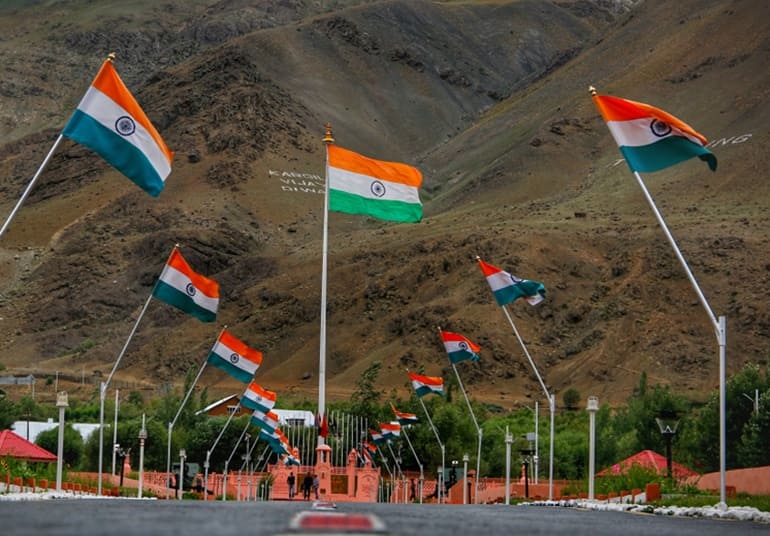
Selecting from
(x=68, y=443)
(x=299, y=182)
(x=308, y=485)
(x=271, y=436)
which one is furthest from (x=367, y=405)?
(x=299, y=182)

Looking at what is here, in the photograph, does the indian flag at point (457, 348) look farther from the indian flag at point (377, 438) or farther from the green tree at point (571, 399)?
the green tree at point (571, 399)

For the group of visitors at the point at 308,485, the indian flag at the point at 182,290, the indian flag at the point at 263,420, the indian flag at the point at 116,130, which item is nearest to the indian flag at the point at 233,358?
the group of visitors at the point at 308,485

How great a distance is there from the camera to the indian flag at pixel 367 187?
144ft

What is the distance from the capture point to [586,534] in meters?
17.8

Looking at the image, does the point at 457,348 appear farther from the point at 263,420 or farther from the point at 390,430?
the point at 390,430

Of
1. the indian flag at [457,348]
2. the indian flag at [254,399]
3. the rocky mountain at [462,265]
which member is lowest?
the indian flag at [254,399]

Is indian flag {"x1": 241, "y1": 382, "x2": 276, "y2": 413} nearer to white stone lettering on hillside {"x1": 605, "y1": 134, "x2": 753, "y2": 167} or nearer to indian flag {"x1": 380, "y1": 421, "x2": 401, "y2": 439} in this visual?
indian flag {"x1": 380, "y1": 421, "x2": 401, "y2": 439}

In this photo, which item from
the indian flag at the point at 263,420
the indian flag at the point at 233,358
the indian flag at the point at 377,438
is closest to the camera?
the indian flag at the point at 233,358

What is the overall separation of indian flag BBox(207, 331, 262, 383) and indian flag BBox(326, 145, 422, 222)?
945cm

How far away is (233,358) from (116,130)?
21940mm

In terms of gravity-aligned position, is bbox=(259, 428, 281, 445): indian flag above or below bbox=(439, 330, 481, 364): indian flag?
below

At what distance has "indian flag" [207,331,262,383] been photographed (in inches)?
2040

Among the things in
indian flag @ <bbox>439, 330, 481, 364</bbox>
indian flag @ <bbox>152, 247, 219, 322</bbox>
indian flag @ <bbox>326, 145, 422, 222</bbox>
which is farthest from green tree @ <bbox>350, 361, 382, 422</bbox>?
indian flag @ <bbox>326, 145, 422, 222</bbox>

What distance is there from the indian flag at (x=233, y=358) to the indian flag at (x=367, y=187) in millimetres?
9450
